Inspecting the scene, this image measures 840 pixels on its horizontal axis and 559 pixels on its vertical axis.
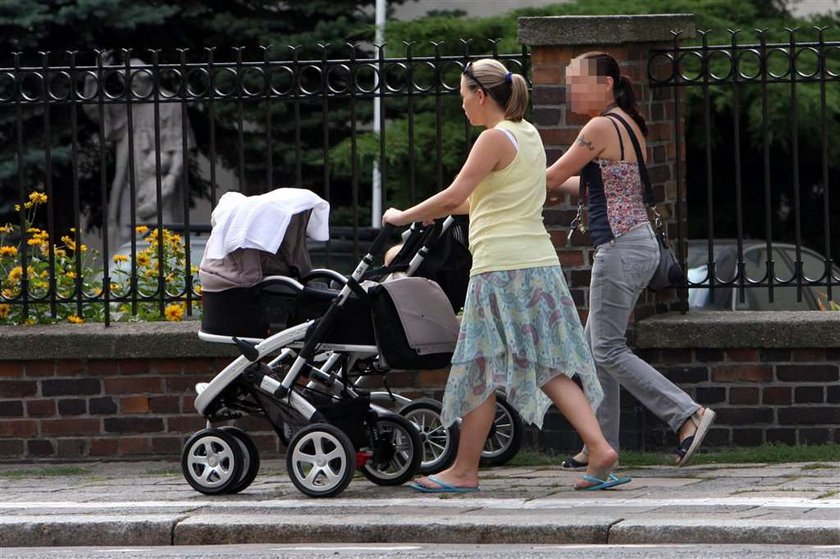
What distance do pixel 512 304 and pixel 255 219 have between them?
1.12 metres

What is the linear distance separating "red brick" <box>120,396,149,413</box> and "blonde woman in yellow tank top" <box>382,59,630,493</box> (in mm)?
2227

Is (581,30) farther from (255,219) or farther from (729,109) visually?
(729,109)

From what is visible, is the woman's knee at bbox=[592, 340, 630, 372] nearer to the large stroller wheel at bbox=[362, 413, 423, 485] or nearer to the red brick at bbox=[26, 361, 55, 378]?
the large stroller wheel at bbox=[362, 413, 423, 485]

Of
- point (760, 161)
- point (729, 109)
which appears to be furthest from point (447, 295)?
point (760, 161)

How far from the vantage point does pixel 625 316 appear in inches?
305

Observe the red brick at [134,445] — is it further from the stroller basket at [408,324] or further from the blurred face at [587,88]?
the blurred face at [587,88]

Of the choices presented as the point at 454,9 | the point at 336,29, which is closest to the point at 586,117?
the point at 336,29

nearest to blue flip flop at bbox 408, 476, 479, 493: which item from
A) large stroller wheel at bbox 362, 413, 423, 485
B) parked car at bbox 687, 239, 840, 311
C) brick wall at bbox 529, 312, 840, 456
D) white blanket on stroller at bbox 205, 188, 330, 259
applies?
large stroller wheel at bbox 362, 413, 423, 485

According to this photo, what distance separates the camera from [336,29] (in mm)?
18719

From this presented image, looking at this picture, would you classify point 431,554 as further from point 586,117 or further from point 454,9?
point 454,9

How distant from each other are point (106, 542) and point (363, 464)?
1.15 metres

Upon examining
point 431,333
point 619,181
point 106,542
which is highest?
point 619,181

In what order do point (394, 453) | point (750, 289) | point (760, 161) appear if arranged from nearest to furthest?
point (394, 453) < point (750, 289) < point (760, 161)

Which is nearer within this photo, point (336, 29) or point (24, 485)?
point (24, 485)
